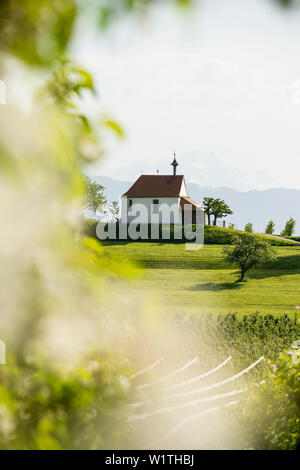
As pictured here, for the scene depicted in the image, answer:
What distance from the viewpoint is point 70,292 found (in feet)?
3.43

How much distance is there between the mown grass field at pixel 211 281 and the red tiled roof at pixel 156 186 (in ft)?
37.0

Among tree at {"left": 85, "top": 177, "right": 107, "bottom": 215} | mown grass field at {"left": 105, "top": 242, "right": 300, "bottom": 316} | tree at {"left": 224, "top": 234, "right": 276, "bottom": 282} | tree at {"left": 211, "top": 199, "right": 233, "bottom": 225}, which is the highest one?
tree at {"left": 85, "top": 177, "right": 107, "bottom": 215}

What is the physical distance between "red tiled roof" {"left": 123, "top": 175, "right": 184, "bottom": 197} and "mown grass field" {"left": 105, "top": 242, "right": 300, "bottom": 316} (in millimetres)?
11277

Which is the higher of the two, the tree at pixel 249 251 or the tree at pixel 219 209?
the tree at pixel 219 209

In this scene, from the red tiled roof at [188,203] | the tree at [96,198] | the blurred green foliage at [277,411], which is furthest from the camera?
the tree at [96,198]

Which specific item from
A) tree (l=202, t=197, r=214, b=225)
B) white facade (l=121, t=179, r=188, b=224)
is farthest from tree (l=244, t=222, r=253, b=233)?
white facade (l=121, t=179, r=188, b=224)

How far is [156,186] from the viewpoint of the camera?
144ft

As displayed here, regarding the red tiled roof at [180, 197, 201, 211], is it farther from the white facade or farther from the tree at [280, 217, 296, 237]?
the tree at [280, 217, 296, 237]

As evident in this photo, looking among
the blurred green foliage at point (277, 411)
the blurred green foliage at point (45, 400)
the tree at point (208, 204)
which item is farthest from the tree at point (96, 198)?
the blurred green foliage at point (45, 400)

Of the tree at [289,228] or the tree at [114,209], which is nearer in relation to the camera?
the tree at [289,228]

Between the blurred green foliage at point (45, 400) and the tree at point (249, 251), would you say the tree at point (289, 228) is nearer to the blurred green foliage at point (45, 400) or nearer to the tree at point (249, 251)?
the tree at point (249, 251)

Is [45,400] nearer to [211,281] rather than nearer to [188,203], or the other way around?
[211,281]

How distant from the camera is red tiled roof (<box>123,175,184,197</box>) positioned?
43125 millimetres

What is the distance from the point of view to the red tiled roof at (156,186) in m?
43.1
